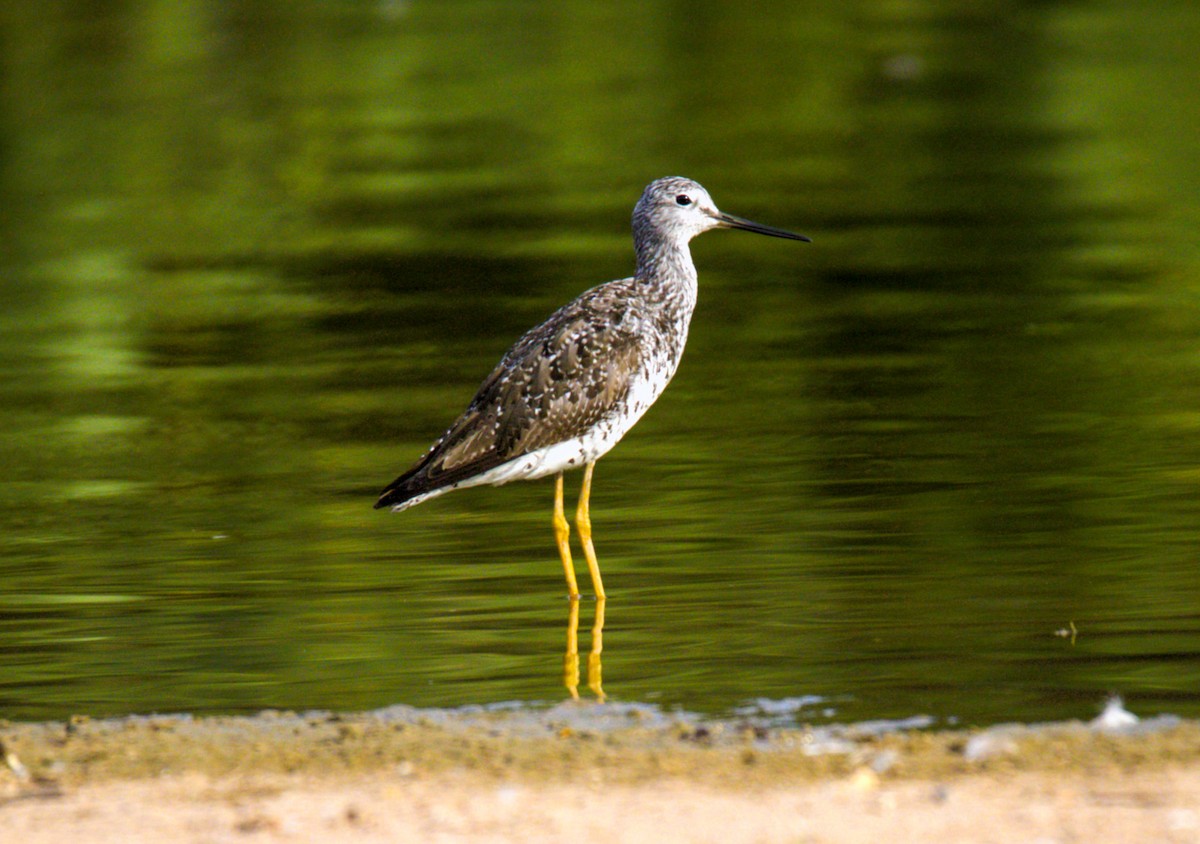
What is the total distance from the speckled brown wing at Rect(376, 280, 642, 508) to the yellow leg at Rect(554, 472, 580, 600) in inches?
14.2

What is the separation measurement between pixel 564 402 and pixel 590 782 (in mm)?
2970

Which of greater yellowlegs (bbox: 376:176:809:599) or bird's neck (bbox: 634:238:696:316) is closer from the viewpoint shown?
greater yellowlegs (bbox: 376:176:809:599)

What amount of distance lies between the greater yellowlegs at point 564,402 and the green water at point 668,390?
14.5 inches

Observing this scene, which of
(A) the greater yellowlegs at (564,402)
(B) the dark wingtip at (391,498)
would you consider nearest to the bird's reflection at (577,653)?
(A) the greater yellowlegs at (564,402)

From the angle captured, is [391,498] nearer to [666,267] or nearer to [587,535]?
[587,535]

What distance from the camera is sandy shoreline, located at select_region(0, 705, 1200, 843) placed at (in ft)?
18.7

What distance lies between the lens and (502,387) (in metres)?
9.02

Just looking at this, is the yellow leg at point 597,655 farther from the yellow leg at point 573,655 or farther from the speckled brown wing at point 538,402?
the speckled brown wing at point 538,402

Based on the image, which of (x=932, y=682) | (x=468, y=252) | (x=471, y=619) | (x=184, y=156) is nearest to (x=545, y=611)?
(x=471, y=619)

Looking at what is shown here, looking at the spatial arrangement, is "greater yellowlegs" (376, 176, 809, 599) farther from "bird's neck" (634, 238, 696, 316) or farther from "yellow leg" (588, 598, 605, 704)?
"yellow leg" (588, 598, 605, 704)

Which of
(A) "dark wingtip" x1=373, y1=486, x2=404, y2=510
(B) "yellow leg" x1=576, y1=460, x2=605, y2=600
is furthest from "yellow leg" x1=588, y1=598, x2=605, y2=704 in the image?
(A) "dark wingtip" x1=373, y1=486, x2=404, y2=510

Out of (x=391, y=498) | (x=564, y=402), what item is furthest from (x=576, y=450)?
(x=391, y=498)

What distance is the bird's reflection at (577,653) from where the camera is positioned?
7407mm

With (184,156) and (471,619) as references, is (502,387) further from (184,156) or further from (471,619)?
(184,156)
